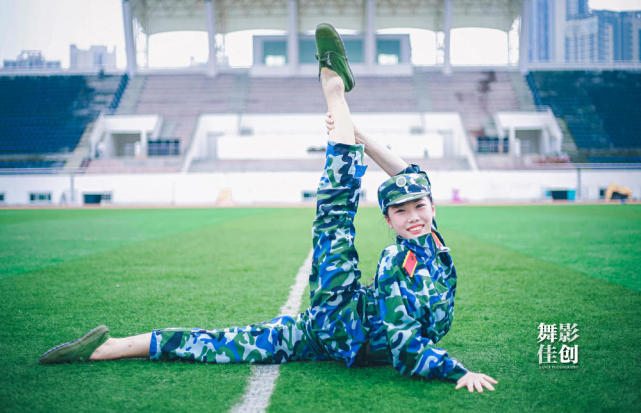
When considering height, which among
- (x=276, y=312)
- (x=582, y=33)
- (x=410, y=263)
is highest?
(x=582, y=33)

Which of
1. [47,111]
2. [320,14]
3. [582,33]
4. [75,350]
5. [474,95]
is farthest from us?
[582,33]

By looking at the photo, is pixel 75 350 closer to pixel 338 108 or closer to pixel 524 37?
pixel 338 108

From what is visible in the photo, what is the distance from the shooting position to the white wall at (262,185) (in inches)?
976

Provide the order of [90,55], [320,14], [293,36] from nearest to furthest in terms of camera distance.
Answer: [293,36]
[320,14]
[90,55]

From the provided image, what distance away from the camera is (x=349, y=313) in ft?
7.25

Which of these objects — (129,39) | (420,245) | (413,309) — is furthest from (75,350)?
(129,39)

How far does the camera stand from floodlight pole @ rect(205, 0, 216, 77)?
108 ft

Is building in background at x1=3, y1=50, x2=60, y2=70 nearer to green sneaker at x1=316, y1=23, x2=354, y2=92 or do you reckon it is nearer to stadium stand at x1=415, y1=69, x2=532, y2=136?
stadium stand at x1=415, y1=69, x2=532, y2=136

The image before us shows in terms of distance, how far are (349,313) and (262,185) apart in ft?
79.8

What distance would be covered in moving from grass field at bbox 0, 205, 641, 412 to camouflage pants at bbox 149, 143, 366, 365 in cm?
8

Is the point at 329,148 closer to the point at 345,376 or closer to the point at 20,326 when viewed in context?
the point at 345,376

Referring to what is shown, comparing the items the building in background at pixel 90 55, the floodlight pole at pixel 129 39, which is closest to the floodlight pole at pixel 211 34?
the floodlight pole at pixel 129 39

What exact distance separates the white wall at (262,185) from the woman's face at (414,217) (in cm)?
2320

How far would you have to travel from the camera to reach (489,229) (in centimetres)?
997
